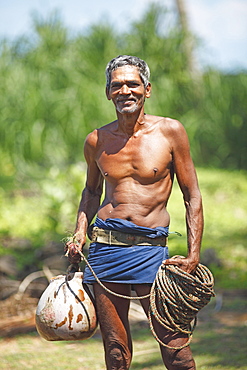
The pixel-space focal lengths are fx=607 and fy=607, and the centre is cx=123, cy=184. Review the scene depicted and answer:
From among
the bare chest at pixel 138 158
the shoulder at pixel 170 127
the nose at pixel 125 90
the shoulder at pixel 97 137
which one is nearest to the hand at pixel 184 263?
the bare chest at pixel 138 158

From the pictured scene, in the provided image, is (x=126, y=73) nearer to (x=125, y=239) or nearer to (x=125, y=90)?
(x=125, y=90)

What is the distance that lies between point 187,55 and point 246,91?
1.98 meters

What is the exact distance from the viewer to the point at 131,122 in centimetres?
331

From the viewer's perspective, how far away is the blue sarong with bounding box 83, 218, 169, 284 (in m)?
3.21

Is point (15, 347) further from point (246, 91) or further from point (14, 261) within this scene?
point (246, 91)

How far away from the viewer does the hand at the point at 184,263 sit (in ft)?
10.3

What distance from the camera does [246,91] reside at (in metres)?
13.3

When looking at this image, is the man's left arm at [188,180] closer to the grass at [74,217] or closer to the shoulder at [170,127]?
the shoulder at [170,127]

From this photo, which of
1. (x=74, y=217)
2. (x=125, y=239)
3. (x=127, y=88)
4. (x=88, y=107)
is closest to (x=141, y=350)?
Answer: (x=125, y=239)

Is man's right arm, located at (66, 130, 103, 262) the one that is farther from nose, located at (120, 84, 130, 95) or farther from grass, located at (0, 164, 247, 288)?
grass, located at (0, 164, 247, 288)

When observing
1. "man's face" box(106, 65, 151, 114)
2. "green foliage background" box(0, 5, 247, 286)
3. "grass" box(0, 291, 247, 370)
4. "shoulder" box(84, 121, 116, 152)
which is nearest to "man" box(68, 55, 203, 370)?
"man's face" box(106, 65, 151, 114)

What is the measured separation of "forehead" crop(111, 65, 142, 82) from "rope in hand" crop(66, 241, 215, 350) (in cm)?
98

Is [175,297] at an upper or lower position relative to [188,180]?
lower

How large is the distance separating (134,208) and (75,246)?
39cm
